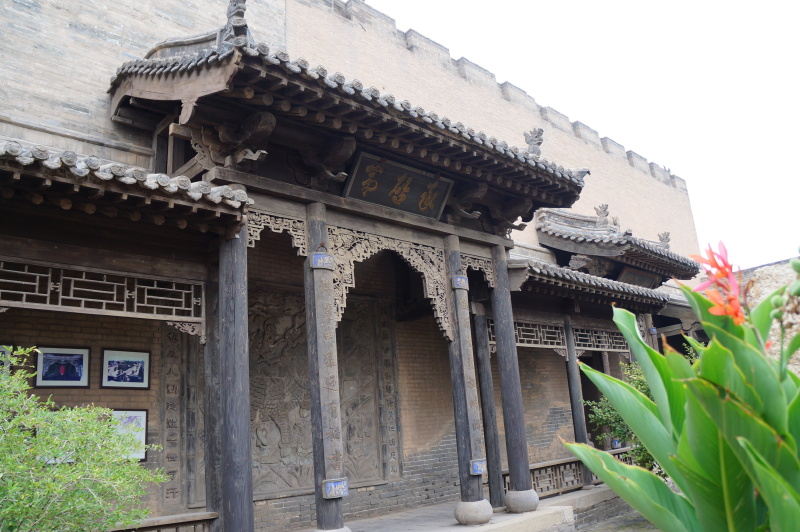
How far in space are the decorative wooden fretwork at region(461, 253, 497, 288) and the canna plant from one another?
6209mm

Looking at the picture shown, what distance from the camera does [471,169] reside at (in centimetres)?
738

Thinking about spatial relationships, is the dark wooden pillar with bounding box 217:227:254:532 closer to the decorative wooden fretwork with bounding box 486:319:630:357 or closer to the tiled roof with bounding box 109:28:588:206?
the tiled roof with bounding box 109:28:588:206

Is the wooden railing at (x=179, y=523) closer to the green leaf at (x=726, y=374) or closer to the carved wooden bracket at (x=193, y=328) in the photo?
the carved wooden bracket at (x=193, y=328)

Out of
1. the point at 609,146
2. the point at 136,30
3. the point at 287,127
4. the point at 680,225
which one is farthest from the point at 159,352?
the point at 680,225

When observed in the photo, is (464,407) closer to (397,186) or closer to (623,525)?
(397,186)

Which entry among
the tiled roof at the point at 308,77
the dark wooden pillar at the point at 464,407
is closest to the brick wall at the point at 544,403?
the dark wooden pillar at the point at 464,407

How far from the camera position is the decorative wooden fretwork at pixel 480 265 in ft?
26.0

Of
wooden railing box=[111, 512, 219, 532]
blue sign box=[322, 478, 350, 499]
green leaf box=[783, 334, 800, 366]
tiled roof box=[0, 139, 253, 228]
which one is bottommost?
wooden railing box=[111, 512, 219, 532]

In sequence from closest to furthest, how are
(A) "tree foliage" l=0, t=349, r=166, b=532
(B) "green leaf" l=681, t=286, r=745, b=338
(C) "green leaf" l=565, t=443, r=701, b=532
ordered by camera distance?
1. (B) "green leaf" l=681, t=286, r=745, b=338
2. (C) "green leaf" l=565, t=443, r=701, b=532
3. (A) "tree foliage" l=0, t=349, r=166, b=532

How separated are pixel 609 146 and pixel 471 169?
40.0 ft

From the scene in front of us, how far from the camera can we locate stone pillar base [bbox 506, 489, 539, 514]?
24.9 feet

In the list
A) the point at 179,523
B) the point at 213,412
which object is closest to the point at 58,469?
the point at 179,523

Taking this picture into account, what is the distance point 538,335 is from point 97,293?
20.2 ft

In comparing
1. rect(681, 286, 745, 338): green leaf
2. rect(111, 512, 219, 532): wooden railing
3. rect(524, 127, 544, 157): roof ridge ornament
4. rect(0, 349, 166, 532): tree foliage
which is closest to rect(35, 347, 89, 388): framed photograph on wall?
rect(111, 512, 219, 532): wooden railing
